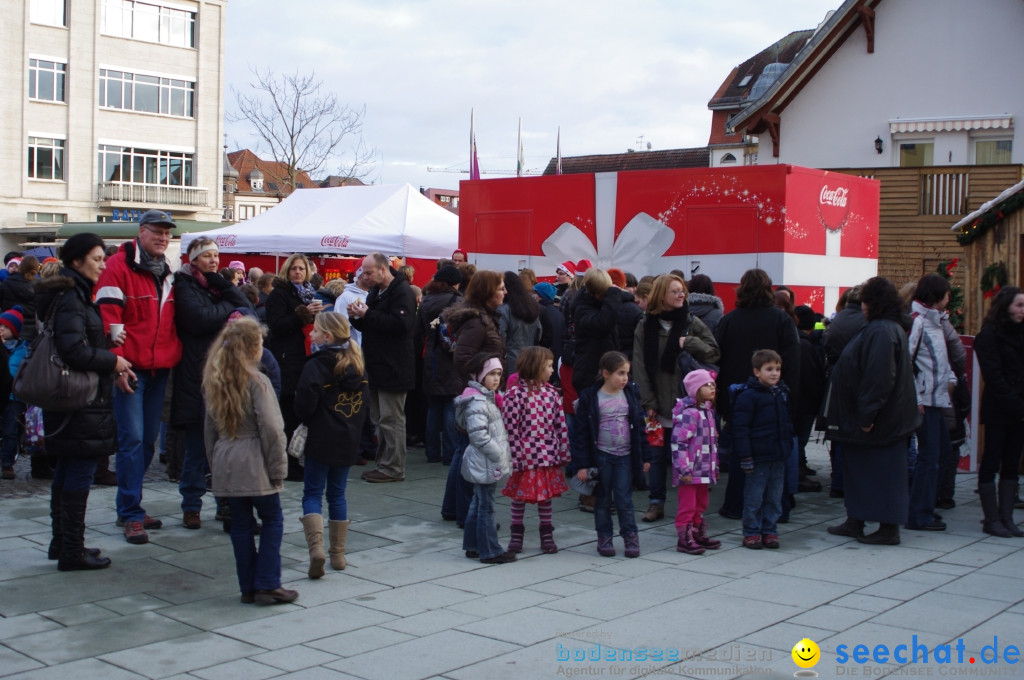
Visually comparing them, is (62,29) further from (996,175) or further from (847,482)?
(847,482)

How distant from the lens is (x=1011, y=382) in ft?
23.9

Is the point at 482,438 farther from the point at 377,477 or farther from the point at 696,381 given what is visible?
the point at 377,477

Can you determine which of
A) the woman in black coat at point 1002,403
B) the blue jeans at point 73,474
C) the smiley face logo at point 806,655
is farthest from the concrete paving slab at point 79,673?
the woman in black coat at point 1002,403

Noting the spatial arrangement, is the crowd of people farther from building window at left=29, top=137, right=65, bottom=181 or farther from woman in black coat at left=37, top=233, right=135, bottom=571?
building window at left=29, top=137, right=65, bottom=181

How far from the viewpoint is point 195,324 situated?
685cm

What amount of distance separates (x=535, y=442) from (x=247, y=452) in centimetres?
204

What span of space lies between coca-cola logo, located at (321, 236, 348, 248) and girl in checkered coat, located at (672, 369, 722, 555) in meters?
10.4

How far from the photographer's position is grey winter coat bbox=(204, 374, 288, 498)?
17.7ft

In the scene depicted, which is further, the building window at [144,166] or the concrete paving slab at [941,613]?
the building window at [144,166]

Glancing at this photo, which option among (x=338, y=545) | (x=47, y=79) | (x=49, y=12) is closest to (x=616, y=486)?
(x=338, y=545)

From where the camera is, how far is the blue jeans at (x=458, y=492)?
7.18m

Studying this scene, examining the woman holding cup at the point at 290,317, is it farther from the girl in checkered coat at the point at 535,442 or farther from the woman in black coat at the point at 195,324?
the girl in checkered coat at the point at 535,442

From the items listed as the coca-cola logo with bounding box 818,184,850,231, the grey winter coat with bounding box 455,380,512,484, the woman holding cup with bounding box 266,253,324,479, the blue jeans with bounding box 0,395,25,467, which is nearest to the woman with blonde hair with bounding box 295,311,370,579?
the grey winter coat with bounding box 455,380,512,484

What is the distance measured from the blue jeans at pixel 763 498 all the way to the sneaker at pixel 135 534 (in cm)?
407
